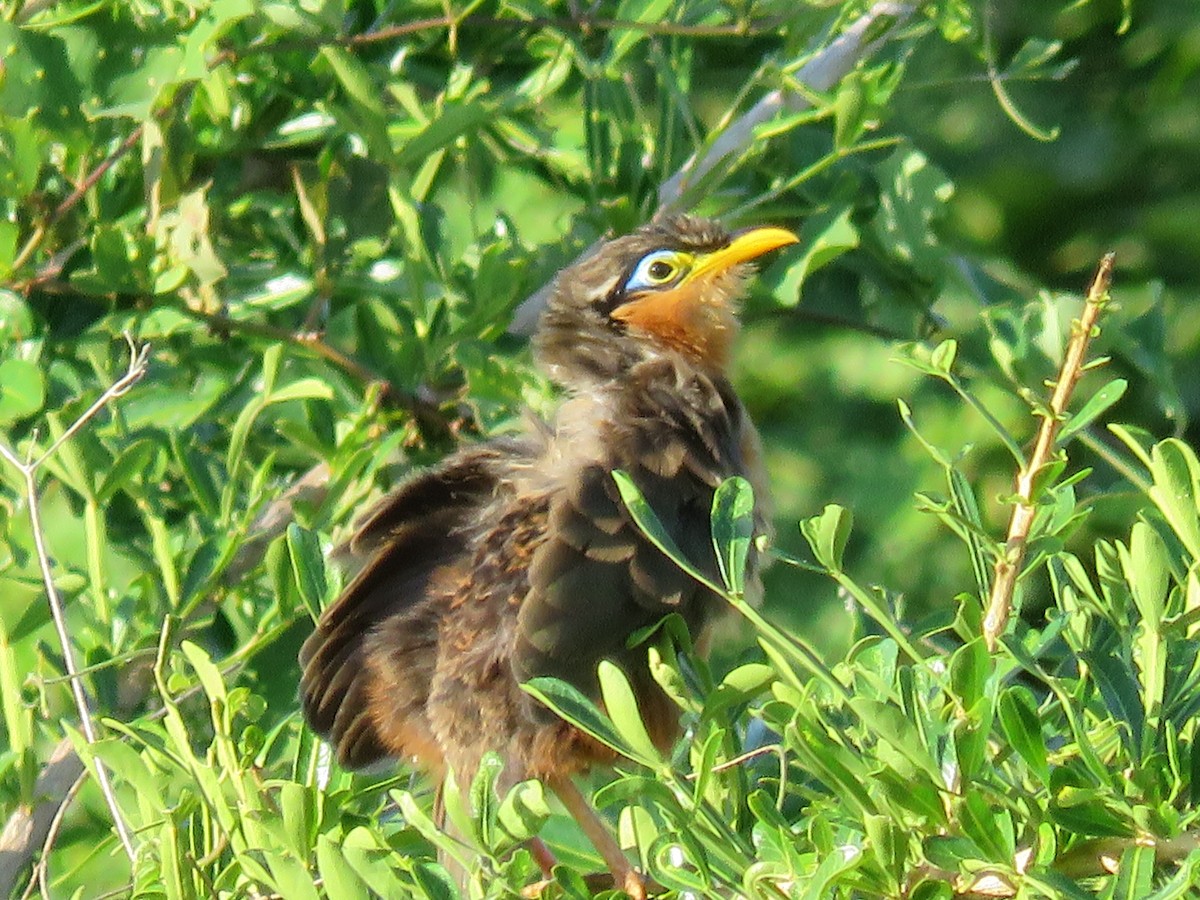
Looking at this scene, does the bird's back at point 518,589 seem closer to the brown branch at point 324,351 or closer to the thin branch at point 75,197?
the brown branch at point 324,351

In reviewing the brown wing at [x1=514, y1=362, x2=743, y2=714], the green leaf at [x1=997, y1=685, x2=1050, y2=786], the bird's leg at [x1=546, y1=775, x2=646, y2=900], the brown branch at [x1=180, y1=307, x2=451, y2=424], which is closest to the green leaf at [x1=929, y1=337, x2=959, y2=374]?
the green leaf at [x1=997, y1=685, x2=1050, y2=786]

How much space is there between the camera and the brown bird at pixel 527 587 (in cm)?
223

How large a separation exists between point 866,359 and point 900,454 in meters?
0.48

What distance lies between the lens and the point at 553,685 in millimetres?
1535

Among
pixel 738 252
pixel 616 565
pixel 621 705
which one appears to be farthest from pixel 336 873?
pixel 738 252

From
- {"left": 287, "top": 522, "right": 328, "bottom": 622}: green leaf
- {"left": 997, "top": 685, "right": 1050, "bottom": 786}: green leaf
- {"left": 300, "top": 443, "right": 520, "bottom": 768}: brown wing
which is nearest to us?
{"left": 997, "top": 685, "right": 1050, "bottom": 786}: green leaf

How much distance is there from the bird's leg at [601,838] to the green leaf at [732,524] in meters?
0.40

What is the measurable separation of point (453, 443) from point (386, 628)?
28.8 inches

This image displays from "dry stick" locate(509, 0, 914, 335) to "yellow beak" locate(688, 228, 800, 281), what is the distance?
0.24 metres

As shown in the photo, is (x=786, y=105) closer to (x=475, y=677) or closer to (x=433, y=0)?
(x=433, y=0)

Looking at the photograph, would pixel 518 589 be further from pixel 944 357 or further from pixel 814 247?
pixel 814 247

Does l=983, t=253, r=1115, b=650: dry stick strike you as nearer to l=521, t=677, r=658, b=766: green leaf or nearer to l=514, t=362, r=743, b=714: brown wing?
l=521, t=677, r=658, b=766: green leaf

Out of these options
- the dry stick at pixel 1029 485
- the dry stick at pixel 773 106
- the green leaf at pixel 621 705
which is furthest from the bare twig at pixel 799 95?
the green leaf at pixel 621 705

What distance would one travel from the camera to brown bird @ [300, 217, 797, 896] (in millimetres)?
2232
